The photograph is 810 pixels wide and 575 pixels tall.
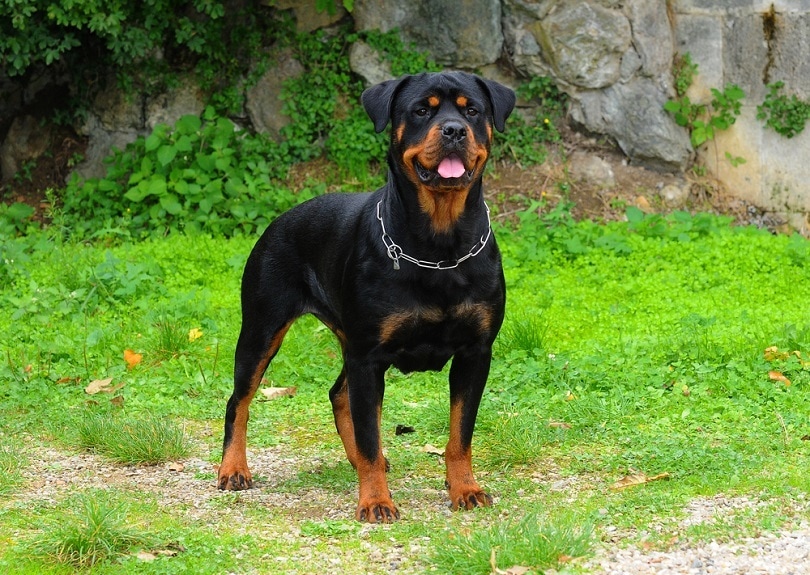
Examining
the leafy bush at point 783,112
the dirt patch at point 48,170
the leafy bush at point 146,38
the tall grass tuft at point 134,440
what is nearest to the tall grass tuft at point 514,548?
the tall grass tuft at point 134,440

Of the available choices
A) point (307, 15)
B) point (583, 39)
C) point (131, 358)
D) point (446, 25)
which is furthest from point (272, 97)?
point (131, 358)

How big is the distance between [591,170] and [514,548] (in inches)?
272

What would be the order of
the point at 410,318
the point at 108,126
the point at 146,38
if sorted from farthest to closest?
the point at 108,126, the point at 146,38, the point at 410,318

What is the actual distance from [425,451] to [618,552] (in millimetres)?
1748

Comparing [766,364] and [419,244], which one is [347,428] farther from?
[766,364]

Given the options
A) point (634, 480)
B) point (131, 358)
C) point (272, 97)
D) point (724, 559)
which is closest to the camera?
point (724, 559)

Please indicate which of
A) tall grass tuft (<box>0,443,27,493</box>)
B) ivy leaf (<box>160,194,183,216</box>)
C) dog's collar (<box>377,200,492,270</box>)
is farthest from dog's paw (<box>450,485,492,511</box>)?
ivy leaf (<box>160,194,183,216</box>)

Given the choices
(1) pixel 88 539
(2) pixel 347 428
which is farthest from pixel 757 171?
(1) pixel 88 539

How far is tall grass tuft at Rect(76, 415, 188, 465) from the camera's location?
17.5ft

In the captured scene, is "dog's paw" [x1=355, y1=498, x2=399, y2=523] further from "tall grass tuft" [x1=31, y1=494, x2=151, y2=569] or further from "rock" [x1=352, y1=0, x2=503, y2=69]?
"rock" [x1=352, y1=0, x2=503, y2=69]

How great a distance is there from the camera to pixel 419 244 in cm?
449

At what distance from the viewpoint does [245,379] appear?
5.13 metres

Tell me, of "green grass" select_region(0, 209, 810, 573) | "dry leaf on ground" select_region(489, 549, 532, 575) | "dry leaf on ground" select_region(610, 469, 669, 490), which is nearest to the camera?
"dry leaf on ground" select_region(489, 549, 532, 575)

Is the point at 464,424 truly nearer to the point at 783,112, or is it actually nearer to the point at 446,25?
the point at 446,25
